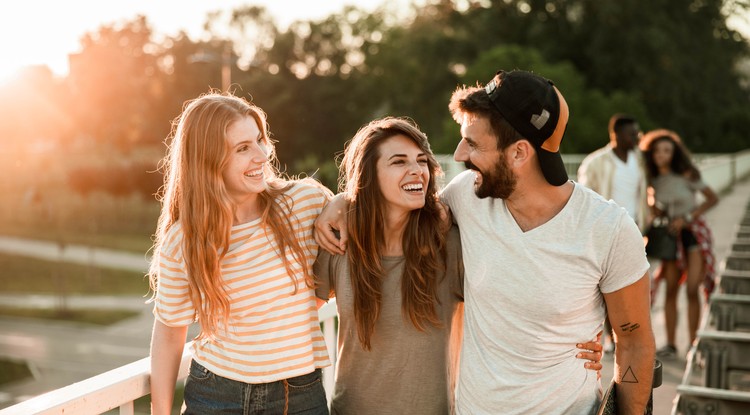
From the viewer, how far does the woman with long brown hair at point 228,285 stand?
7.59ft

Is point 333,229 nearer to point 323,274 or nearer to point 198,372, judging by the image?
point 323,274

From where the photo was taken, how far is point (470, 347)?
2.29 m

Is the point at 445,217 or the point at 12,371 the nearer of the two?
the point at 445,217

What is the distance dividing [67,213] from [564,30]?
3370 cm

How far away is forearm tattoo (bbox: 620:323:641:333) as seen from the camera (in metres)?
2.19

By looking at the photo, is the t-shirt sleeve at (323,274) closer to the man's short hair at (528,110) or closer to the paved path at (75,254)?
the man's short hair at (528,110)

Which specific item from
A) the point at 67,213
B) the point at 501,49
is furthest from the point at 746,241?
the point at 67,213

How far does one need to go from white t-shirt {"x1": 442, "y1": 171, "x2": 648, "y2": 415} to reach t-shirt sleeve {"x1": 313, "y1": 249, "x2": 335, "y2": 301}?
472 millimetres

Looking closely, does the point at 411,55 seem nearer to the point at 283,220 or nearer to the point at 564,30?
the point at 564,30

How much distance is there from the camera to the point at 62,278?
1473 inches

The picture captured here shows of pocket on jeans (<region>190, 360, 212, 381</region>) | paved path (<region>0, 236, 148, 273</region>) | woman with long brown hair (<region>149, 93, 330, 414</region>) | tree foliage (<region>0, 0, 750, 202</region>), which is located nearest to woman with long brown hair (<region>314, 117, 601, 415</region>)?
woman with long brown hair (<region>149, 93, 330, 414</region>)

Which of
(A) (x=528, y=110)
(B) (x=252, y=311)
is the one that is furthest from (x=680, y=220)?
(B) (x=252, y=311)

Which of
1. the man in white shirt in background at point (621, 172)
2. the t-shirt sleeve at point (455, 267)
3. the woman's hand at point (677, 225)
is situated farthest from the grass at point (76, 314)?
the t-shirt sleeve at point (455, 267)

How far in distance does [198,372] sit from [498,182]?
1027mm
